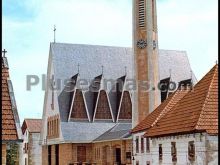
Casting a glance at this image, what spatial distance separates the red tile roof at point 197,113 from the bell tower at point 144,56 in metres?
13.9

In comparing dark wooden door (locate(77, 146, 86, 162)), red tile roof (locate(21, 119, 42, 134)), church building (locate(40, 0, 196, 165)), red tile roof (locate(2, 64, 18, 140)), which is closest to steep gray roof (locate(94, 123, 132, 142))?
church building (locate(40, 0, 196, 165))

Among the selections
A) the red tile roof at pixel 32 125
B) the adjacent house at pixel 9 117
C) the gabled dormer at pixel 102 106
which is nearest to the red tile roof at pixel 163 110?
the adjacent house at pixel 9 117

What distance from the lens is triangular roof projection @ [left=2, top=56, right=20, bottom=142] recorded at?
11.3 metres

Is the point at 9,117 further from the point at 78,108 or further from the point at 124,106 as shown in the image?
the point at 124,106

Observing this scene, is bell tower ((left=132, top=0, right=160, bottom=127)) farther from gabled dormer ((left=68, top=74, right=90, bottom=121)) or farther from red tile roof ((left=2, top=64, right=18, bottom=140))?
red tile roof ((left=2, top=64, right=18, bottom=140))

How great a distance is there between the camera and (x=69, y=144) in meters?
43.3

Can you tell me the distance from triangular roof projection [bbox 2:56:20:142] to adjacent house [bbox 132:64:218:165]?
8773mm

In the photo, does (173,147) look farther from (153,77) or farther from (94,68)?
(94,68)

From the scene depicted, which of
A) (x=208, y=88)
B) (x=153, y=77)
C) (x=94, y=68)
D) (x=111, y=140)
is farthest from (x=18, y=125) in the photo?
(x=94, y=68)

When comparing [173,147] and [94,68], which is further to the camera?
[94,68]

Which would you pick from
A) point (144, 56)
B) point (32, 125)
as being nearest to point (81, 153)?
Result: point (144, 56)

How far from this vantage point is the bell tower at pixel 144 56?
122 ft

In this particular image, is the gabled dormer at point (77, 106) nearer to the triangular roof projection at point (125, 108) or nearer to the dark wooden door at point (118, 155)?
the triangular roof projection at point (125, 108)

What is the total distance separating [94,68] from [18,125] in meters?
36.1
